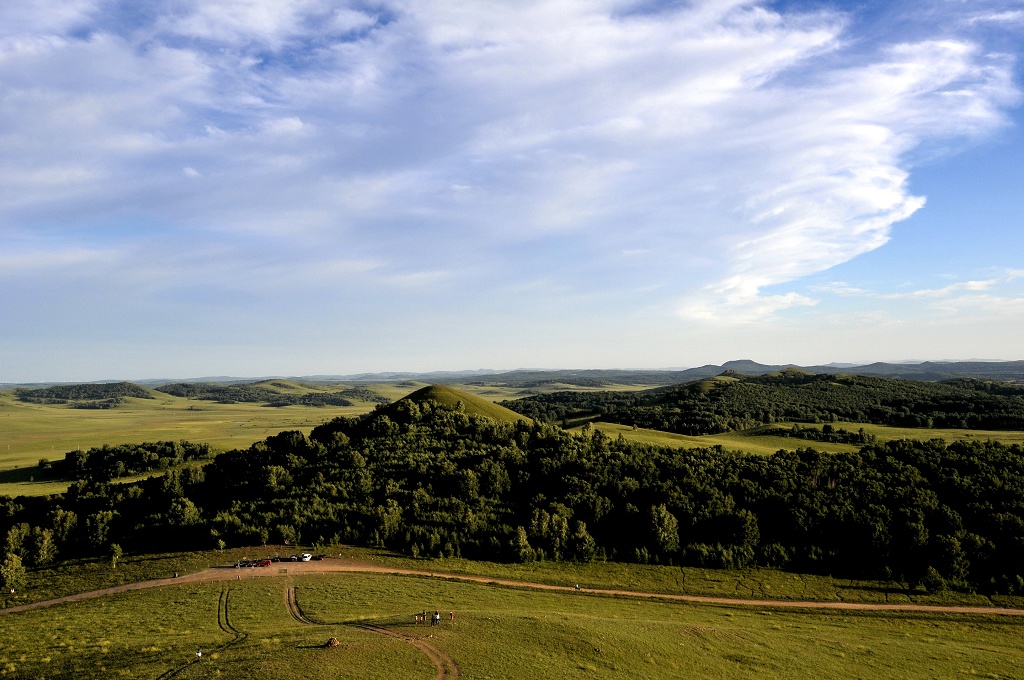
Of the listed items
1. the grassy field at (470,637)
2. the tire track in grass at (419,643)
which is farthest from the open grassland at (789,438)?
the tire track in grass at (419,643)

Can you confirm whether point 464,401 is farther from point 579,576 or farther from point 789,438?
point 789,438

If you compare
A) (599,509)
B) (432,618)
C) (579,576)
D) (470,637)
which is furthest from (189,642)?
(599,509)

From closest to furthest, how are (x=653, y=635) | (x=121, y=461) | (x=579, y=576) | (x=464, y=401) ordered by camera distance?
1. (x=653, y=635)
2. (x=579, y=576)
3. (x=121, y=461)
4. (x=464, y=401)

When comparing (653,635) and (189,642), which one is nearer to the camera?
(189,642)

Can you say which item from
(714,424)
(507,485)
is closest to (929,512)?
(507,485)

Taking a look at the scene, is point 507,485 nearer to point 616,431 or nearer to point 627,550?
point 627,550

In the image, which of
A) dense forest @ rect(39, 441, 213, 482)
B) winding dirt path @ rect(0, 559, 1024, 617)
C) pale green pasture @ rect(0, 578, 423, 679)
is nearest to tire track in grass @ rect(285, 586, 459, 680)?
pale green pasture @ rect(0, 578, 423, 679)
